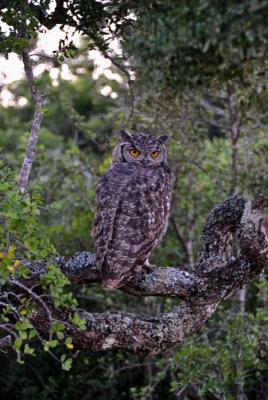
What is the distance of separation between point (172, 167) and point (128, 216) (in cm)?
297

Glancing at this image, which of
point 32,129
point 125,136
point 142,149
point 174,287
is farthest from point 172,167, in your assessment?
point 174,287

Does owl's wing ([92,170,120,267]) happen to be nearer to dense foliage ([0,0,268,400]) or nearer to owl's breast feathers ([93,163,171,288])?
owl's breast feathers ([93,163,171,288])

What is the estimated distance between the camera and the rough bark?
5008mm

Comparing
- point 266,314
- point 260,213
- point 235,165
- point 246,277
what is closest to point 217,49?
point 260,213

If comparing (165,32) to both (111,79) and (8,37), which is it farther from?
(111,79)

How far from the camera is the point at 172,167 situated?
8.30 meters

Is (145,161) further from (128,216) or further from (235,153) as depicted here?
(235,153)

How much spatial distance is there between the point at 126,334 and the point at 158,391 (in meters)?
4.01

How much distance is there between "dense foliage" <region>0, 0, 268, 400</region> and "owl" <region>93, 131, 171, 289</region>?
1.32ft

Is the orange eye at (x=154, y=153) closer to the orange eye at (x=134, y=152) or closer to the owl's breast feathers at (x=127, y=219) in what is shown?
the orange eye at (x=134, y=152)

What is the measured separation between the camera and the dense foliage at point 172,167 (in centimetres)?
374

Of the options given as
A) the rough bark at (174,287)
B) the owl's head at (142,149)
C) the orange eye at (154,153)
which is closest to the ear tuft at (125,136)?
the owl's head at (142,149)

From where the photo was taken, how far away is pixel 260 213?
514 cm

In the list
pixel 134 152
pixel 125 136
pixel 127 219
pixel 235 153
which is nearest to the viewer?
pixel 127 219
